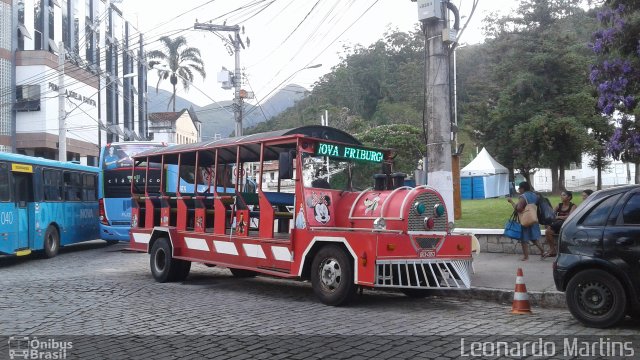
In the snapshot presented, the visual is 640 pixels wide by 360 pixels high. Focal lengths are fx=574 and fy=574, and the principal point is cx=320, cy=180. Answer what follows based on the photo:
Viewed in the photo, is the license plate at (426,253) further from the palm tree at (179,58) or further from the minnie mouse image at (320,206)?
the palm tree at (179,58)

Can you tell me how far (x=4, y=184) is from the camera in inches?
548

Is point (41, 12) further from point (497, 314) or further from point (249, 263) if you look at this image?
point (497, 314)

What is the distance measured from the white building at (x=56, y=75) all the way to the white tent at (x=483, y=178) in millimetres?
21922

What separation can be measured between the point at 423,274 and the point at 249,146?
3804 mm

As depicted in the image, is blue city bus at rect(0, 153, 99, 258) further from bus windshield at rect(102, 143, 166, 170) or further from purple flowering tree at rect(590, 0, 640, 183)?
purple flowering tree at rect(590, 0, 640, 183)

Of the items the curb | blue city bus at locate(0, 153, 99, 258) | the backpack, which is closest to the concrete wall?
the backpack

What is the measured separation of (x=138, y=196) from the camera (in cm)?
1238

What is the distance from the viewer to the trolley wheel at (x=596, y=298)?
20.9ft

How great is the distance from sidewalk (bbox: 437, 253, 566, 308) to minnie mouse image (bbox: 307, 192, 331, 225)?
2.25 m

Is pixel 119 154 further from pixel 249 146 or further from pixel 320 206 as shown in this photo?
pixel 320 206

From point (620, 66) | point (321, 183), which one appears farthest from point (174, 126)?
point (321, 183)

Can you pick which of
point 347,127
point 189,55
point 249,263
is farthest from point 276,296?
point 189,55

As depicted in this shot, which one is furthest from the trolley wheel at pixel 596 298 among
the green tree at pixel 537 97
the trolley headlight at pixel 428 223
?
the green tree at pixel 537 97

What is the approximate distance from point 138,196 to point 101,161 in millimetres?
5831
